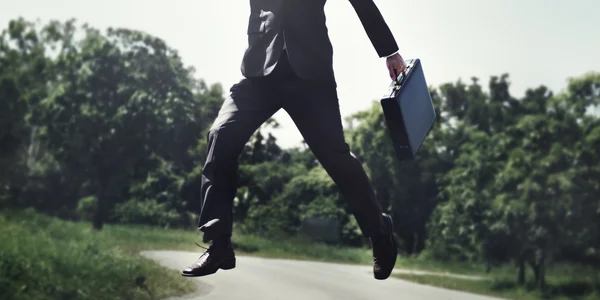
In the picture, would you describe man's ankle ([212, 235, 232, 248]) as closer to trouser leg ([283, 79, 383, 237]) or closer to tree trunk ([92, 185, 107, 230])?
trouser leg ([283, 79, 383, 237])

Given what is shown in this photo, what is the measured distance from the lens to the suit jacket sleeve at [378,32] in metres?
2.36

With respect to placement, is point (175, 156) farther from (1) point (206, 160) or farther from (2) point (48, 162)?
(1) point (206, 160)

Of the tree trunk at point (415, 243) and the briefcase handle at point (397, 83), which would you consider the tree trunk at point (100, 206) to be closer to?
the tree trunk at point (415, 243)

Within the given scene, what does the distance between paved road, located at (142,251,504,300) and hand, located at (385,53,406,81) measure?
13228mm

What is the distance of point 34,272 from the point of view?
579 inches

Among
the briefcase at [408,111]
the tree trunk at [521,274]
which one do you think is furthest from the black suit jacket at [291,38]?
the tree trunk at [521,274]

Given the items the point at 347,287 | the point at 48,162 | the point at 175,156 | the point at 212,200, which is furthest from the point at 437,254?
the point at 212,200

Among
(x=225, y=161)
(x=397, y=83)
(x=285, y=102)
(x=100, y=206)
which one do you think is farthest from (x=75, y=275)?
(x=100, y=206)

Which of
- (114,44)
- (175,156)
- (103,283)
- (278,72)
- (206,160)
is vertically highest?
(114,44)

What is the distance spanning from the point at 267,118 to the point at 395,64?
412mm

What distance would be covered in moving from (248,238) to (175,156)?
13.7 m

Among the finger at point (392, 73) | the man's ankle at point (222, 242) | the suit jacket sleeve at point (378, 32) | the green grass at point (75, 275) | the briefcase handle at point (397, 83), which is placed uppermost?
the suit jacket sleeve at point (378, 32)

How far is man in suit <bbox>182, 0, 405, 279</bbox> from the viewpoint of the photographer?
7.09 ft

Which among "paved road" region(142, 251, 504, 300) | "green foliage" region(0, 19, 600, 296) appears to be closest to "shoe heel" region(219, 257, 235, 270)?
"paved road" region(142, 251, 504, 300)
